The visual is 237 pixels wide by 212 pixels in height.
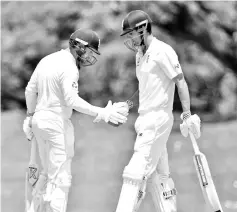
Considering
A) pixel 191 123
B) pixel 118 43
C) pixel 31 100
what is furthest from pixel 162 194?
pixel 118 43

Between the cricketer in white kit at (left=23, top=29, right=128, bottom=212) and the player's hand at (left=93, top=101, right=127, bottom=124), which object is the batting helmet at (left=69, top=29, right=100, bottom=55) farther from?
the player's hand at (left=93, top=101, right=127, bottom=124)

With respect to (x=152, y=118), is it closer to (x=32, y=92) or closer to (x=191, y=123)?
(x=191, y=123)

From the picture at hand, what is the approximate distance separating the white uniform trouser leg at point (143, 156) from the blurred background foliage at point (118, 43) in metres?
9.01

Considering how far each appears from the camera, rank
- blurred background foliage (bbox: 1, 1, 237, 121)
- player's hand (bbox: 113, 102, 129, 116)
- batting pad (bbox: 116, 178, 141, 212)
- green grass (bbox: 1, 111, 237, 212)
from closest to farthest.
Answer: batting pad (bbox: 116, 178, 141, 212), player's hand (bbox: 113, 102, 129, 116), green grass (bbox: 1, 111, 237, 212), blurred background foliage (bbox: 1, 1, 237, 121)

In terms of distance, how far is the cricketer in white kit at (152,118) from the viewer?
5.07 meters

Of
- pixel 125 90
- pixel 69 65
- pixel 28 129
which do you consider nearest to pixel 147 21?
pixel 69 65

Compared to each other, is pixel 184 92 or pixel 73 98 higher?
pixel 73 98

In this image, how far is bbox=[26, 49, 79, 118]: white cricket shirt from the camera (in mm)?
5312

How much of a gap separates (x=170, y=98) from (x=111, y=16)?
31.5ft

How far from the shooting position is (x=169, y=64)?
518cm

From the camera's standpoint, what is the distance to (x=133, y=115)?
1588cm

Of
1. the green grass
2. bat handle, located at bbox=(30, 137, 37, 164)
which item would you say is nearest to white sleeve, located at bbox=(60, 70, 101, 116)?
bat handle, located at bbox=(30, 137, 37, 164)

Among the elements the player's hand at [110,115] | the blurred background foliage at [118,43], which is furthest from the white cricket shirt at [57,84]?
the blurred background foliage at [118,43]

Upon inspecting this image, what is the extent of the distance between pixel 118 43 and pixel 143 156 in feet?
31.4
